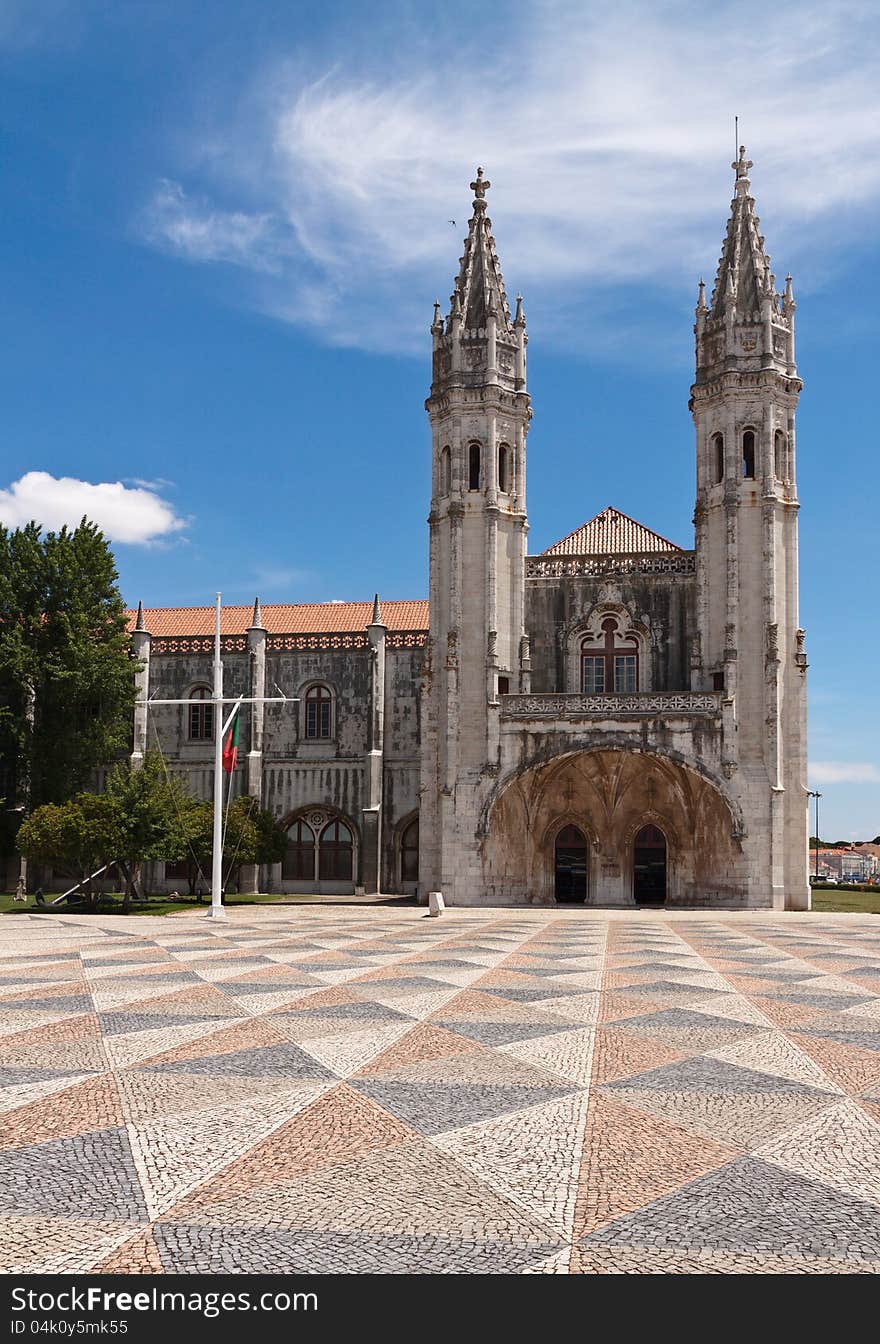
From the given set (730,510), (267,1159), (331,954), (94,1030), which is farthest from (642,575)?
(267,1159)

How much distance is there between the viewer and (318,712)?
46.3 m

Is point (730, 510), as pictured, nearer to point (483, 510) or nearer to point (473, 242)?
point (483, 510)

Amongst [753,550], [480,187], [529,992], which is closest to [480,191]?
[480,187]

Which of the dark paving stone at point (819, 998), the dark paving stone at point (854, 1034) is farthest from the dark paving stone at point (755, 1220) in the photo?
the dark paving stone at point (819, 998)

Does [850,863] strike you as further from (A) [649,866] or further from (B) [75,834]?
(B) [75,834]

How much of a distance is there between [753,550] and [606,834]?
10.7 metres

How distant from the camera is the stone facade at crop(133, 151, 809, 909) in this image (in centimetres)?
3691

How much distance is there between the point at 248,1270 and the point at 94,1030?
19.4 ft

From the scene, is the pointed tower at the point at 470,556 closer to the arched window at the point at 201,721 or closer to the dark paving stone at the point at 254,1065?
the arched window at the point at 201,721

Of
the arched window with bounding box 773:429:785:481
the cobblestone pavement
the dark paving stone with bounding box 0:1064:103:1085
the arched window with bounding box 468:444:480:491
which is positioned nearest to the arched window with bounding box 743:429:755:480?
the arched window with bounding box 773:429:785:481

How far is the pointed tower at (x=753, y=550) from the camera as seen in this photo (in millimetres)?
36625

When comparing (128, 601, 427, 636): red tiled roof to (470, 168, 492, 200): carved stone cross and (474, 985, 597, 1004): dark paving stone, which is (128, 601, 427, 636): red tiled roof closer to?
(470, 168, 492, 200): carved stone cross

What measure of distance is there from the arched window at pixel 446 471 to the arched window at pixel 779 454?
11076 millimetres

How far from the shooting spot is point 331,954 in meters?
17.8
